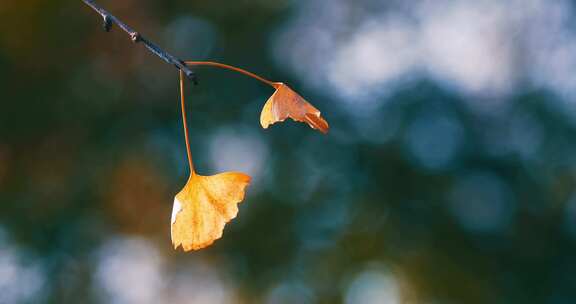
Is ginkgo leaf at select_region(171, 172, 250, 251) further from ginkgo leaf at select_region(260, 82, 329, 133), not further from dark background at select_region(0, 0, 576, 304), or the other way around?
dark background at select_region(0, 0, 576, 304)

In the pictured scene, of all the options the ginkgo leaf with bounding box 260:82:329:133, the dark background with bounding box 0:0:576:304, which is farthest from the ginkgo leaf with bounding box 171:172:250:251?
the dark background with bounding box 0:0:576:304

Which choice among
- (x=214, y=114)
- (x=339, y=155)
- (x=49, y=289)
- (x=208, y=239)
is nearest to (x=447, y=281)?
(x=339, y=155)

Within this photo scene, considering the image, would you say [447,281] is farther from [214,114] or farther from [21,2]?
[21,2]

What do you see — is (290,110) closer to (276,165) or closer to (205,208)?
(205,208)

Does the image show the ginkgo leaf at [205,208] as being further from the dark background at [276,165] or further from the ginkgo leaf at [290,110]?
the dark background at [276,165]

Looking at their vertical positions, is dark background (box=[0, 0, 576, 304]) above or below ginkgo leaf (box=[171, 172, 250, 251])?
above

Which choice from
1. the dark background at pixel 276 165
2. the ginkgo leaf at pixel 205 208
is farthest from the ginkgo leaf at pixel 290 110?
the dark background at pixel 276 165
